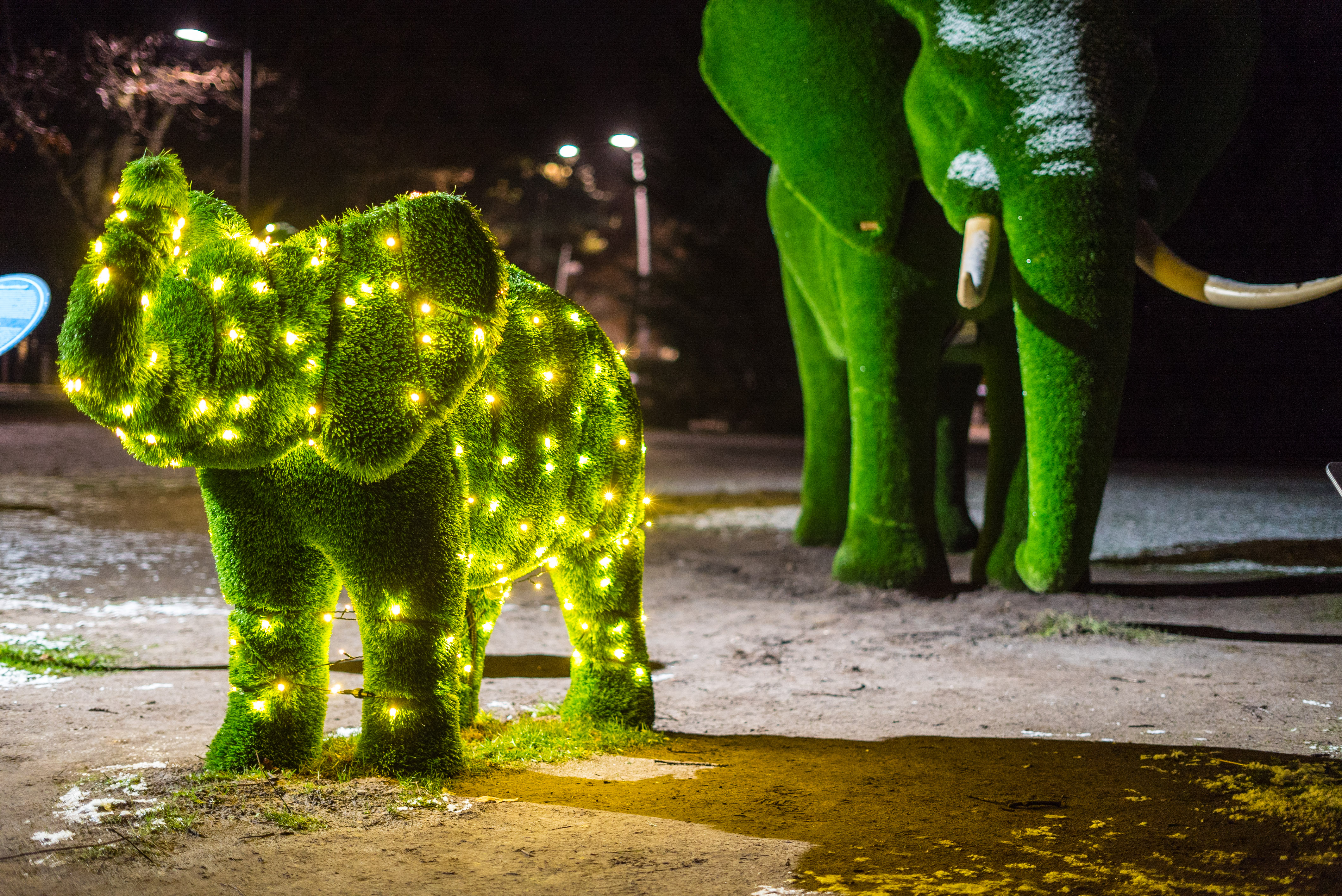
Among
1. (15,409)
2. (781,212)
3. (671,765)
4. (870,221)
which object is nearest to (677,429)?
(15,409)

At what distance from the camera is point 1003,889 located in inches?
124

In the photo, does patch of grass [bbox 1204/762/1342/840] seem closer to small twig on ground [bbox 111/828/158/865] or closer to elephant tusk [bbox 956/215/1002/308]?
elephant tusk [bbox 956/215/1002/308]

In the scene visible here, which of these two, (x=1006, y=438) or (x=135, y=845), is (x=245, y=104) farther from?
(x=135, y=845)

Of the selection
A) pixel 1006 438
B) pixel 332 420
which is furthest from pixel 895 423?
pixel 332 420

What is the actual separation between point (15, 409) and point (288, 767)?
2110 cm

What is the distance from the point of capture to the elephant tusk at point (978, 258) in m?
A: 6.23

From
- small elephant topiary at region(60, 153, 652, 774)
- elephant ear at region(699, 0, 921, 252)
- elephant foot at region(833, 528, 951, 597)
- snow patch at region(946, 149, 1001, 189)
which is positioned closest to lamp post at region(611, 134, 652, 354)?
elephant ear at region(699, 0, 921, 252)

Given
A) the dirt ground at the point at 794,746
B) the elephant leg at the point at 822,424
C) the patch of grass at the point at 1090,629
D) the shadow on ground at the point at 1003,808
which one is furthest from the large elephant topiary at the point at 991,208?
the shadow on ground at the point at 1003,808

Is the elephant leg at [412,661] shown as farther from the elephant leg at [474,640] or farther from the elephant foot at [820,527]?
the elephant foot at [820,527]

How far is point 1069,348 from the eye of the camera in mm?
5898

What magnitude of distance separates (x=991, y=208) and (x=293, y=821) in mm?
4561

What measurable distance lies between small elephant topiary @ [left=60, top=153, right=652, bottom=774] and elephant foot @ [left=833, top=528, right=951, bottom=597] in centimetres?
365

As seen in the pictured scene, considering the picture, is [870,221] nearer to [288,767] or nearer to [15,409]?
[288,767]

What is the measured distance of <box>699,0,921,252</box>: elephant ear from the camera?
7020 mm
